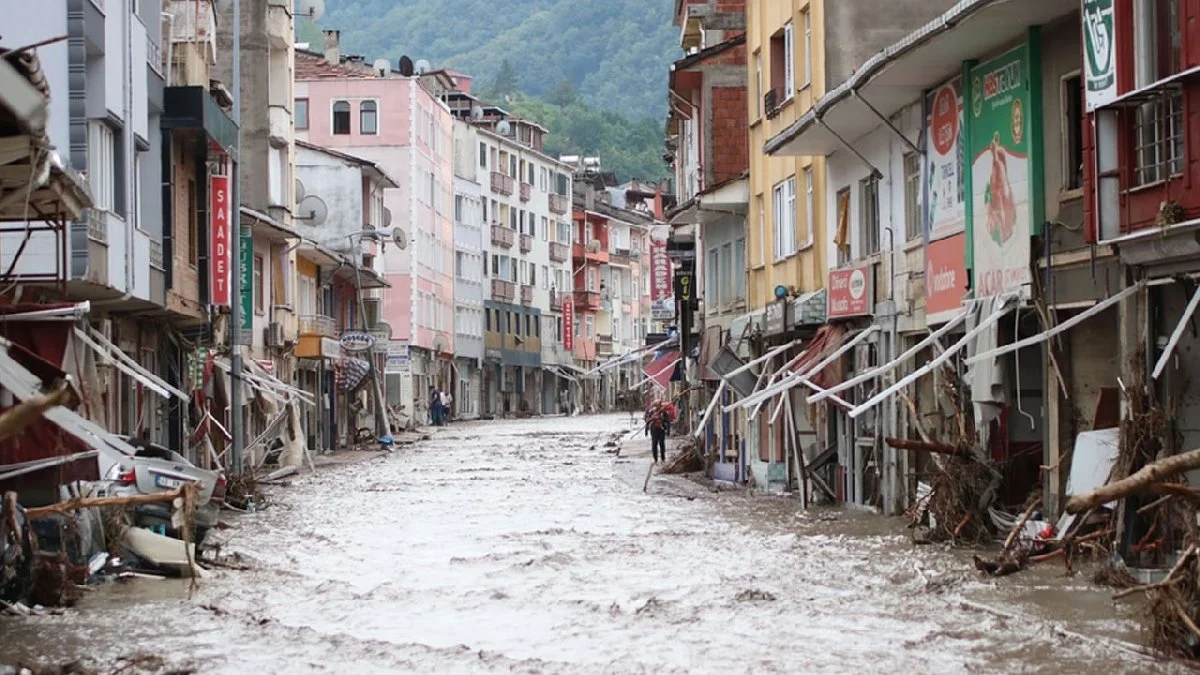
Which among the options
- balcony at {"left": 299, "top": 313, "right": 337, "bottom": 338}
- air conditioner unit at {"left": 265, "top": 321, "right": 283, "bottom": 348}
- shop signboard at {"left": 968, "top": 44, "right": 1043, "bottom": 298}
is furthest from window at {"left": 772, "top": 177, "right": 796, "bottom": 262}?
balcony at {"left": 299, "top": 313, "right": 337, "bottom": 338}

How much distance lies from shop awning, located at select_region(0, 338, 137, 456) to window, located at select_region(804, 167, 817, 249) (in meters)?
15.9

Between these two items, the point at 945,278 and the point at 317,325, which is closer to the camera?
the point at 945,278

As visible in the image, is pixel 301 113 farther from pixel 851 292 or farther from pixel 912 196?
pixel 912 196

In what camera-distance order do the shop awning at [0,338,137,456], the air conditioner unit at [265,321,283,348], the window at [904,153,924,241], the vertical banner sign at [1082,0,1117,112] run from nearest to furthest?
the shop awning at [0,338,137,456] < the vertical banner sign at [1082,0,1117,112] < the window at [904,153,924,241] < the air conditioner unit at [265,321,283,348]

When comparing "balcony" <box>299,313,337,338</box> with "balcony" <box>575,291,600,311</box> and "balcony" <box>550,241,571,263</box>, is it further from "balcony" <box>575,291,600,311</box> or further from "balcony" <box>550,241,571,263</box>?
"balcony" <box>575,291,600,311</box>

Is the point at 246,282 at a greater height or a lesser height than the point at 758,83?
lesser

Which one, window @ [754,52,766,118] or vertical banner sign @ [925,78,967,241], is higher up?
window @ [754,52,766,118]

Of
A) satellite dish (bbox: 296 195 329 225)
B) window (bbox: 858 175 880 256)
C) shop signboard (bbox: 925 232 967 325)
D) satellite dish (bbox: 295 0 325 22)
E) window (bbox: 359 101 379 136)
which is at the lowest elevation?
shop signboard (bbox: 925 232 967 325)

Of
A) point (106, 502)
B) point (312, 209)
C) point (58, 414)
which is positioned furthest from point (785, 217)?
point (312, 209)

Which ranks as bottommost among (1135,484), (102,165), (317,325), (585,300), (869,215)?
(1135,484)

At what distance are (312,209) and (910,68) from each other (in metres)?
45.3

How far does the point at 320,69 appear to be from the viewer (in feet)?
295

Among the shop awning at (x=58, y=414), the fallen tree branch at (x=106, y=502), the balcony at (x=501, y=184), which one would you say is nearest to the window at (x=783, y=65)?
the shop awning at (x=58, y=414)

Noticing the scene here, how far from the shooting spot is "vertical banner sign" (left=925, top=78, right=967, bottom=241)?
24438 millimetres
